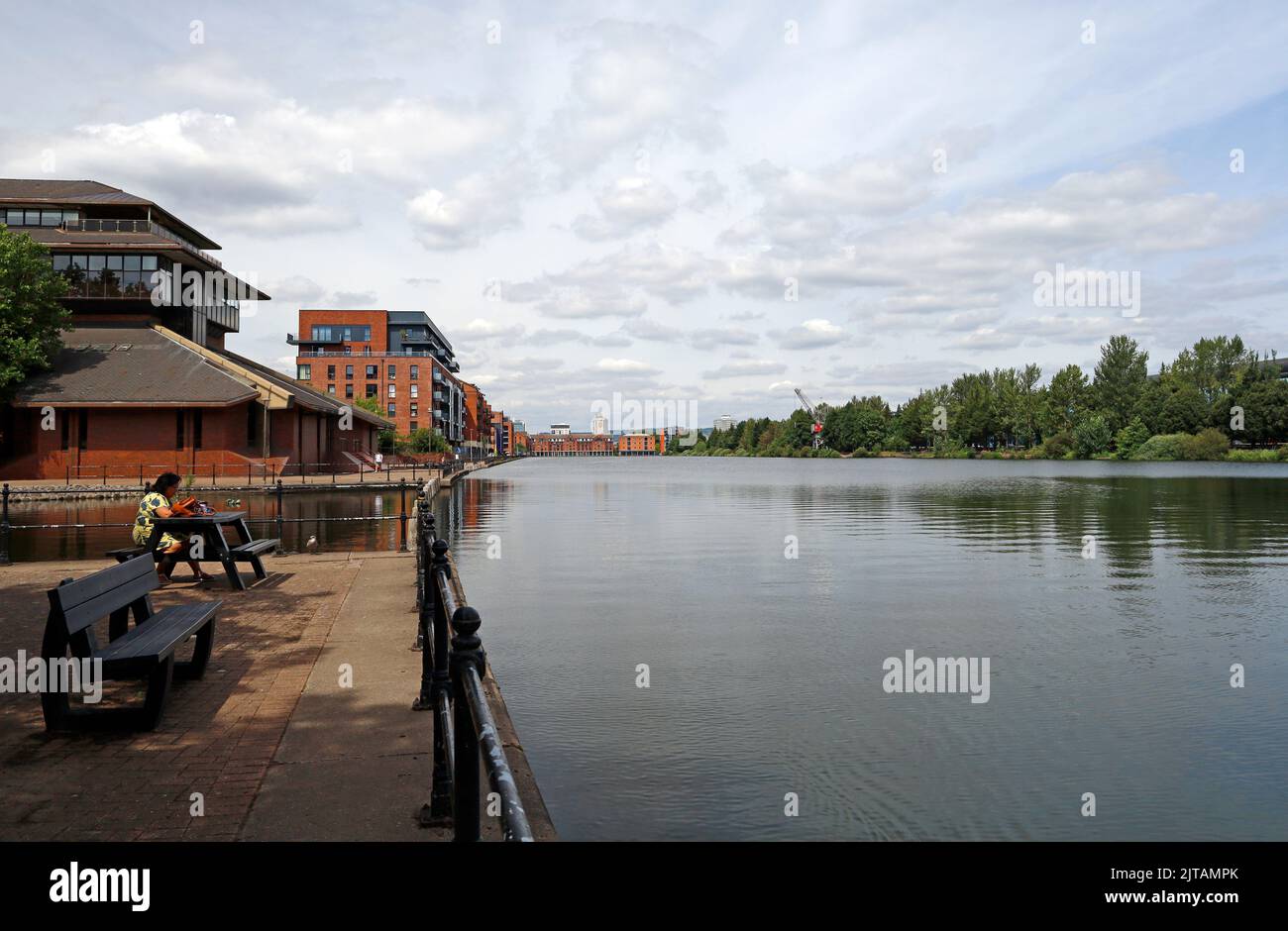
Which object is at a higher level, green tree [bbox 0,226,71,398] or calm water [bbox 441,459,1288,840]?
green tree [bbox 0,226,71,398]

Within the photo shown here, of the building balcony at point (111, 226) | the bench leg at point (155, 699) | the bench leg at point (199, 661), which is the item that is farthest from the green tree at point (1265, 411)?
the bench leg at point (155, 699)

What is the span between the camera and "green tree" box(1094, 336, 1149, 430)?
132750 mm

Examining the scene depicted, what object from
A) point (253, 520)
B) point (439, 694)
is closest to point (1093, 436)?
point (253, 520)

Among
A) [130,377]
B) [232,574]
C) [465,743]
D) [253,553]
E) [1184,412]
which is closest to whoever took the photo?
[465,743]

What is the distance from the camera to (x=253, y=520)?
20.7 meters

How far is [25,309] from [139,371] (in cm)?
544

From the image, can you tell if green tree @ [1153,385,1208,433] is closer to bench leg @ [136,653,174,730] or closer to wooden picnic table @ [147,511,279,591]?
wooden picnic table @ [147,511,279,591]

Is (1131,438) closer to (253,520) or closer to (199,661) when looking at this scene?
(253,520)

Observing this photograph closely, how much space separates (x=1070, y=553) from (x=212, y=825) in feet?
61.2

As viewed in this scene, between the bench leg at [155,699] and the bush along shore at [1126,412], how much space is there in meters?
122

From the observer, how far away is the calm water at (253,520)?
63.5 ft

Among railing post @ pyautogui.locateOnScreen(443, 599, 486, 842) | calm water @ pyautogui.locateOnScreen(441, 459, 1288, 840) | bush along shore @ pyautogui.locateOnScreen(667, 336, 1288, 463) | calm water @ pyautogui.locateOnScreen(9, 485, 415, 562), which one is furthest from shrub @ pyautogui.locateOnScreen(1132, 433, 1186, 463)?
railing post @ pyautogui.locateOnScreen(443, 599, 486, 842)

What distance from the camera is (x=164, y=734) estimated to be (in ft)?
20.4

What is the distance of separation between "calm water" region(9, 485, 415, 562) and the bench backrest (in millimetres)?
10851
